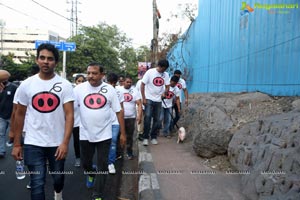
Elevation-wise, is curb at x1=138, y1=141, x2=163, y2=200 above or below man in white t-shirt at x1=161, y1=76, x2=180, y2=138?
below

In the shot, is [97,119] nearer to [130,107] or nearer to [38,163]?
[38,163]

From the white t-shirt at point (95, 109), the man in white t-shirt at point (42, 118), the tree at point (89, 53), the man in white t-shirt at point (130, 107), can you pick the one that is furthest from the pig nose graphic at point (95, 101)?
the tree at point (89, 53)

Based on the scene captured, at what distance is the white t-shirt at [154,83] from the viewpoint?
6554 millimetres

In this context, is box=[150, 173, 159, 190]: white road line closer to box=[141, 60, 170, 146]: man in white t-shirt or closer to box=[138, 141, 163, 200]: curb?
box=[138, 141, 163, 200]: curb

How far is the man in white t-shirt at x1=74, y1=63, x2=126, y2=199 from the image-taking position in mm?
3980

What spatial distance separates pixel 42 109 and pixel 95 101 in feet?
3.07

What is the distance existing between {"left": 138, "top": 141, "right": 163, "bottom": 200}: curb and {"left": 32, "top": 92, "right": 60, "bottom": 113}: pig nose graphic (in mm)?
1546

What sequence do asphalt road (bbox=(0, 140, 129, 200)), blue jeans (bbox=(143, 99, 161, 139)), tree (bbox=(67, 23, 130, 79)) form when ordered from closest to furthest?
asphalt road (bbox=(0, 140, 129, 200)) → blue jeans (bbox=(143, 99, 161, 139)) → tree (bbox=(67, 23, 130, 79))

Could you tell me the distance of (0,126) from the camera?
20.9 ft

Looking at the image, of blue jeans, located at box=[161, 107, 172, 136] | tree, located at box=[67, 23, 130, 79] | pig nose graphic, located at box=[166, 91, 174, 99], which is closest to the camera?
pig nose graphic, located at box=[166, 91, 174, 99]

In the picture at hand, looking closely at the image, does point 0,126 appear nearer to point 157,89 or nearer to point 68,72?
point 157,89

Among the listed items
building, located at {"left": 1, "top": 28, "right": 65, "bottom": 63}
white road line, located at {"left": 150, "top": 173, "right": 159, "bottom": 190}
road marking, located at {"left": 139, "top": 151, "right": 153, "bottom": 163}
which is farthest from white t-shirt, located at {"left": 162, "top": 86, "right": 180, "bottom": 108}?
building, located at {"left": 1, "top": 28, "right": 65, "bottom": 63}

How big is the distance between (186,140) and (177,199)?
144 inches

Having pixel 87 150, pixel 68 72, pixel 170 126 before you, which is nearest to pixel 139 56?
pixel 68 72
